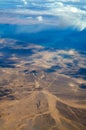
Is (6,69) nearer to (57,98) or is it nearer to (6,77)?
(6,77)

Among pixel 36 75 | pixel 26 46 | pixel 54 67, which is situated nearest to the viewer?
pixel 36 75

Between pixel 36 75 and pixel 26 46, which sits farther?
pixel 26 46

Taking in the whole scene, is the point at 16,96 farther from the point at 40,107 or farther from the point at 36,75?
the point at 36,75

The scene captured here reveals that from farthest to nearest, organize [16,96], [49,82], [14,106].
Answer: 1. [49,82]
2. [16,96]
3. [14,106]

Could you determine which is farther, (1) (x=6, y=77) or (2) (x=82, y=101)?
(1) (x=6, y=77)

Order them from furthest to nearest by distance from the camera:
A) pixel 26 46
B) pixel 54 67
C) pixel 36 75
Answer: pixel 26 46, pixel 54 67, pixel 36 75

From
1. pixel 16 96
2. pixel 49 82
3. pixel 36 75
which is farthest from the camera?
pixel 36 75

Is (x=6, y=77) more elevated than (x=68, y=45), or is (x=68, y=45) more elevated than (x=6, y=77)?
(x=6, y=77)

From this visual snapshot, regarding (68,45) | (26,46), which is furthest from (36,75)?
(68,45)

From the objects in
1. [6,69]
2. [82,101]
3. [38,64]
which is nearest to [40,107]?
[82,101]
